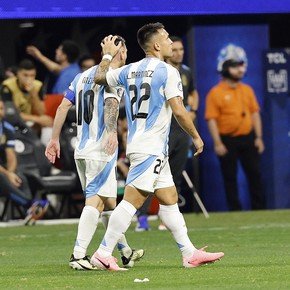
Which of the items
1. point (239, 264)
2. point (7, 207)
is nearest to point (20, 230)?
point (7, 207)

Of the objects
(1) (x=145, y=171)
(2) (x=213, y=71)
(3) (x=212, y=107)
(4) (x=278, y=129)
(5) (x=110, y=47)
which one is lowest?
(4) (x=278, y=129)

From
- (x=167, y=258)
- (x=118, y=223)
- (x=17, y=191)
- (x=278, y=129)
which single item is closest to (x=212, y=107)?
(x=278, y=129)

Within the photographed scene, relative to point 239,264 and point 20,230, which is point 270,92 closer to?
point 20,230

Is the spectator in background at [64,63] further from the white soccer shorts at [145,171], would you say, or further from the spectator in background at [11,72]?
the white soccer shorts at [145,171]

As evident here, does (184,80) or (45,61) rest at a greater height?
(45,61)

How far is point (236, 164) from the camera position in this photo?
21.6 meters

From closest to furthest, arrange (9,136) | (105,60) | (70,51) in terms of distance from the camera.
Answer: (105,60), (9,136), (70,51)

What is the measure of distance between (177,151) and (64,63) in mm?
4267

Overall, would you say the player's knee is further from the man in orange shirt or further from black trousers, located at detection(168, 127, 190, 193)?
the man in orange shirt

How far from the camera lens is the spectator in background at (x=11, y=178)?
19641 mm

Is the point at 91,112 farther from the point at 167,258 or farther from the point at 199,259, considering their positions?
the point at 199,259

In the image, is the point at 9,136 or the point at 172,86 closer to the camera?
the point at 172,86

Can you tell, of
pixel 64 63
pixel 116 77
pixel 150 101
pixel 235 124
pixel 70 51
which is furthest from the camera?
pixel 235 124

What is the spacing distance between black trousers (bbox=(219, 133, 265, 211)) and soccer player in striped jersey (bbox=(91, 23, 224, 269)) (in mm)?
9317
